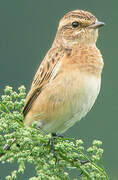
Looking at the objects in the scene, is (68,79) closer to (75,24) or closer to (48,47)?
(75,24)

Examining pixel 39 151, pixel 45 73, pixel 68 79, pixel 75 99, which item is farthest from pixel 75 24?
pixel 39 151

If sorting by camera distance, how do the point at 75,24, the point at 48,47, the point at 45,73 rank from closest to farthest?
the point at 45,73
the point at 75,24
the point at 48,47

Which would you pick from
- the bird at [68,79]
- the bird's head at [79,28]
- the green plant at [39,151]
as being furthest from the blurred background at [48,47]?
the green plant at [39,151]

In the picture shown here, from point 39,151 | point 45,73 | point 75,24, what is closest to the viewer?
point 39,151

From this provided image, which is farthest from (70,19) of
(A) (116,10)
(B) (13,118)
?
(A) (116,10)

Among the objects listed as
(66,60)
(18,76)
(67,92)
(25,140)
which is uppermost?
(18,76)

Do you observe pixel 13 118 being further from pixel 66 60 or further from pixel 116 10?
pixel 116 10
